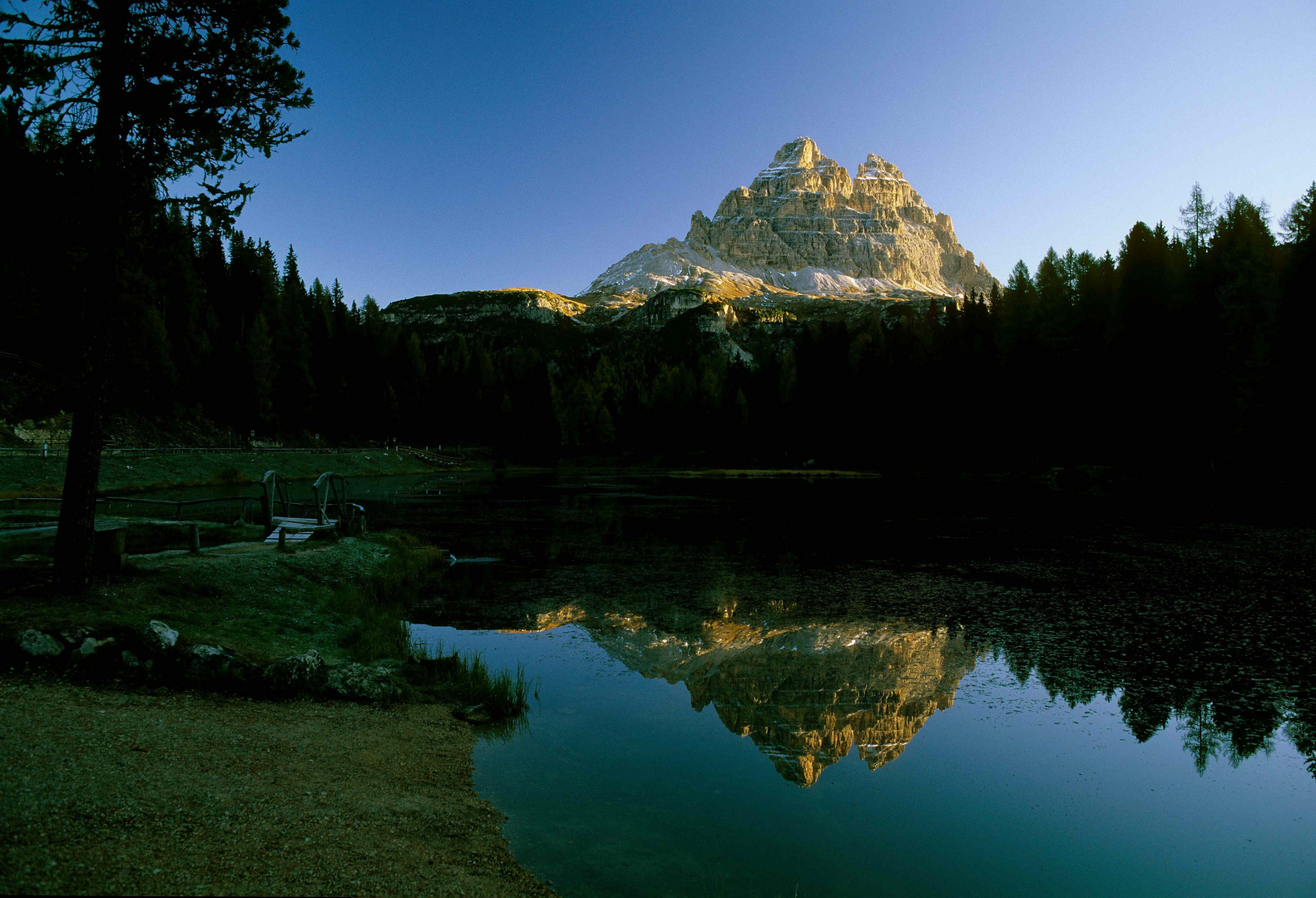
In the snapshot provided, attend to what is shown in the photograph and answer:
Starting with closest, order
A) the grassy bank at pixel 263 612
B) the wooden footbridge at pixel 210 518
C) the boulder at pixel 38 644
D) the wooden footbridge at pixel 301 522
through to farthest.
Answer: the boulder at pixel 38 644
the grassy bank at pixel 263 612
the wooden footbridge at pixel 210 518
the wooden footbridge at pixel 301 522

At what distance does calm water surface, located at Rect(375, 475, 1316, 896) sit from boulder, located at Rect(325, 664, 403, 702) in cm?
228

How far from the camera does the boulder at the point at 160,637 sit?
999cm

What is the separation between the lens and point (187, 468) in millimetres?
60875

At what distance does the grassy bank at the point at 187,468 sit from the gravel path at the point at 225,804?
42.4 metres

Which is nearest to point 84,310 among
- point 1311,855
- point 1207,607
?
point 1311,855

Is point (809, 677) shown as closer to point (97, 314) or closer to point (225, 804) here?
point (225, 804)

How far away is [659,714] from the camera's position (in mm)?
10633

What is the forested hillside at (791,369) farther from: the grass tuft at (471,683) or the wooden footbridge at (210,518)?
the grass tuft at (471,683)

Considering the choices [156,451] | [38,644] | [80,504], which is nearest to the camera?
[38,644]

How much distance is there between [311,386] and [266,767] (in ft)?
367

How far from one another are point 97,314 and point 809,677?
1387cm

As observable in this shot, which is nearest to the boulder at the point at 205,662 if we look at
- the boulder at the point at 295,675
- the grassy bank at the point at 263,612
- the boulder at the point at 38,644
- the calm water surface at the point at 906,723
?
the grassy bank at the point at 263,612

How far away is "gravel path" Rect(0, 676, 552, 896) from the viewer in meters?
4.93

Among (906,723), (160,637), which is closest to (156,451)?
(160,637)
